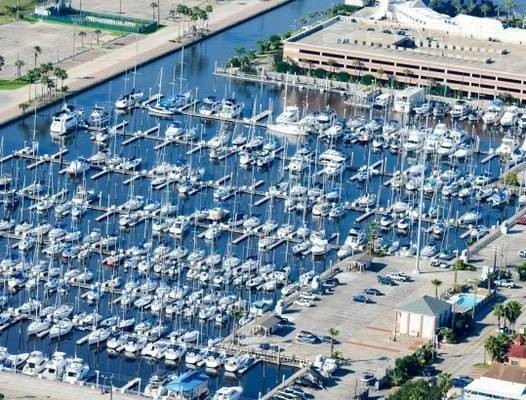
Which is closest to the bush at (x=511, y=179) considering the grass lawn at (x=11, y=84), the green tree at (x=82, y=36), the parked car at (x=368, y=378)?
the parked car at (x=368, y=378)

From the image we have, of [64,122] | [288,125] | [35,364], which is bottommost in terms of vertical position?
[35,364]

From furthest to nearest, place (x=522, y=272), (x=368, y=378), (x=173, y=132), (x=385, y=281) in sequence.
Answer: (x=173, y=132) < (x=522, y=272) < (x=385, y=281) < (x=368, y=378)

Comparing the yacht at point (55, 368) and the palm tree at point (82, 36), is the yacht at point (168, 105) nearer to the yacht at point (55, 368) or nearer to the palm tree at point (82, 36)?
the palm tree at point (82, 36)

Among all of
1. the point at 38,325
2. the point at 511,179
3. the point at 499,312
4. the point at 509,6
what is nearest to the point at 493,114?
the point at 511,179

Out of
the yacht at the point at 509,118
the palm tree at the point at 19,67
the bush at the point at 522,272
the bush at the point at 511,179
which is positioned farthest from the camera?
the palm tree at the point at 19,67

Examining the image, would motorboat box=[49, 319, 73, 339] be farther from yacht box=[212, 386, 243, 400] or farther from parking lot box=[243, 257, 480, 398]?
yacht box=[212, 386, 243, 400]

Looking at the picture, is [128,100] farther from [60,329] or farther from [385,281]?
[60,329]

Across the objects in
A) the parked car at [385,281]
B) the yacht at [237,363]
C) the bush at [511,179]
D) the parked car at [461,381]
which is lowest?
the yacht at [237,363]
